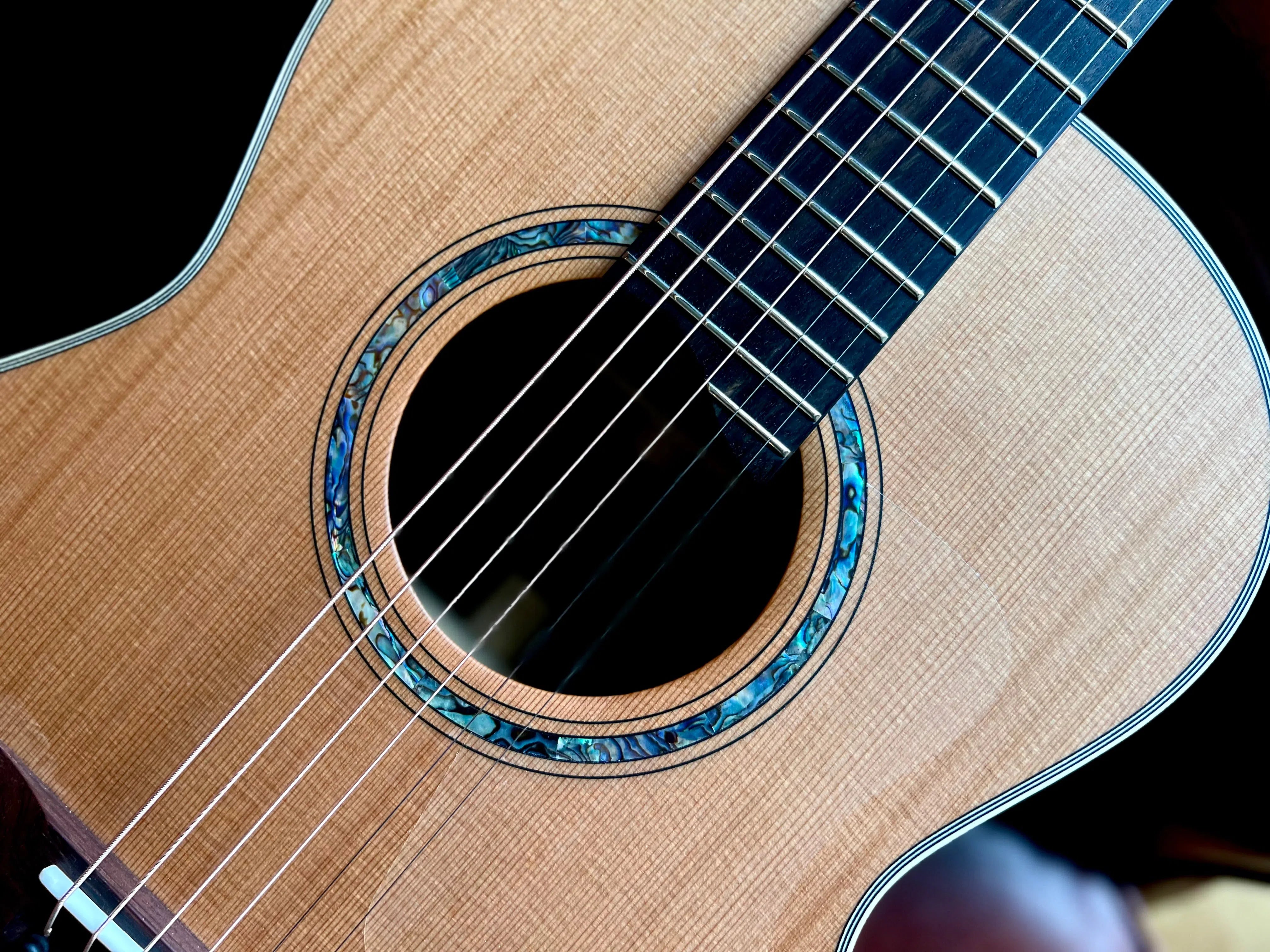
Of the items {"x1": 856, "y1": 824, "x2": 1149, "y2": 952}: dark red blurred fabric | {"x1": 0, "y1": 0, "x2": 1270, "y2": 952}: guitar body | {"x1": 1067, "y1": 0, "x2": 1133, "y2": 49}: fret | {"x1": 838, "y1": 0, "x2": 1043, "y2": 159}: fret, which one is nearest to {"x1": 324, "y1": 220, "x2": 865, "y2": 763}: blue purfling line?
{"x1": 0, "y1": 0, "x2": 1270, "y2": 952}: guitar body

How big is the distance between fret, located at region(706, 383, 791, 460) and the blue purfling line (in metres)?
0.05

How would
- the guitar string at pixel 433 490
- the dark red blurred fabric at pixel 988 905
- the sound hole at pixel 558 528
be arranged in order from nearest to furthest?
the guitar string at pixel 433 490 < the sound hole at pixel 558 528 < the dark red blurred fabric at pixel 988 905

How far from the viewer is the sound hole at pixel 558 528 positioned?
0.92 metres

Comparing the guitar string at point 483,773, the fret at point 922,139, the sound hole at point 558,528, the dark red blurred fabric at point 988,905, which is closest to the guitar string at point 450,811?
the guitar string at point 483,773

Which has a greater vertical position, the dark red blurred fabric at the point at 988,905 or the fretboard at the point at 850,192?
the fretboard at the point at 850,192

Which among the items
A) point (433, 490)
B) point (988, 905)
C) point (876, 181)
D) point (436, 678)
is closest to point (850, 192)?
point (876, 181)

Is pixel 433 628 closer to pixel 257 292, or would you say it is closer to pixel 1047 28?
pixel 257 292

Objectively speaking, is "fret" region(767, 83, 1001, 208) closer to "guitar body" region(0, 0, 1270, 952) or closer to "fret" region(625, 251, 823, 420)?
"guitar body" region(0, 0, 1270, 952)

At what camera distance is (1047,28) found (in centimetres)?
77

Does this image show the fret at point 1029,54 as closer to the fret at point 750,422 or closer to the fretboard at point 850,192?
the fretboard at point 850,192

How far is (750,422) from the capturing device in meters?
0.77

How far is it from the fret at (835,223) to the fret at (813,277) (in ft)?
0.05

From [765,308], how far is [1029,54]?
0.30 m

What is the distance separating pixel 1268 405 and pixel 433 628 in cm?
74
